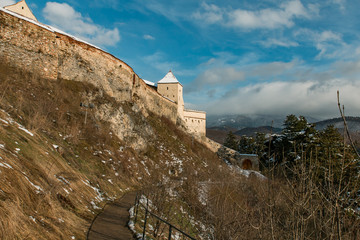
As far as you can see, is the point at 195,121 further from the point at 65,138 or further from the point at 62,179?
the point at 62,179

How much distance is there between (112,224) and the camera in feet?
23.7

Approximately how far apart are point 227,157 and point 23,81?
41.1m

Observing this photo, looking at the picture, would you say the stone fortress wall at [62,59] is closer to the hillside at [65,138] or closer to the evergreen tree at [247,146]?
the hillside at [65,138]

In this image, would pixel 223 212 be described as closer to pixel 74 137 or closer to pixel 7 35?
pixel 74 137

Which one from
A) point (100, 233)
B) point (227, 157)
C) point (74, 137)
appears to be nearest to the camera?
point (100, 233)

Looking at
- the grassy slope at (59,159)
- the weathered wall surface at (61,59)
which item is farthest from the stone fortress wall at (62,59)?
the grassy slope at (59,159)

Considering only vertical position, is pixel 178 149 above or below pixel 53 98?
below

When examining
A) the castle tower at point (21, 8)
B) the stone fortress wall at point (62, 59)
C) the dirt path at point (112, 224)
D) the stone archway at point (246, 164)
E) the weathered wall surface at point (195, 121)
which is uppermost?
the castle tower at point (21, 8)

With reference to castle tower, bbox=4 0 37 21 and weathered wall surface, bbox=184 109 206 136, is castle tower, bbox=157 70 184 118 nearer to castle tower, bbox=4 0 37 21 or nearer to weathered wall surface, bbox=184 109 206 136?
weathered wall surface, bbox=184 109 206 136

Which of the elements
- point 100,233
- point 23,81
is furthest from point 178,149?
point 100,233

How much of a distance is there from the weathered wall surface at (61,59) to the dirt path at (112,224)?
14.5 meters

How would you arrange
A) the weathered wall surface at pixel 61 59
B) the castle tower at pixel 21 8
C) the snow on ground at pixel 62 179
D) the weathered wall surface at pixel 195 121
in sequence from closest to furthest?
the snow on ground at pixel 62 179, the weathered wall surface at pixel 61 59, the castle tower at pixel 21 8, the weathered wall surface at pixel 195 121

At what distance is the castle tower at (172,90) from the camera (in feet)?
158

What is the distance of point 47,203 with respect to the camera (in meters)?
5.57
